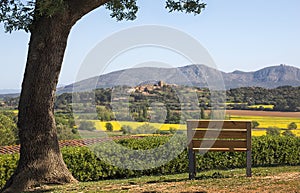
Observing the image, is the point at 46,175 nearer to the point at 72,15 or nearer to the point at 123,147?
the point at 72,15

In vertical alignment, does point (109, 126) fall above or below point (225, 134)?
below

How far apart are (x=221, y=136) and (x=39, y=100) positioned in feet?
12.8

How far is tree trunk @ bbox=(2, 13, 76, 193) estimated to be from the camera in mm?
9766

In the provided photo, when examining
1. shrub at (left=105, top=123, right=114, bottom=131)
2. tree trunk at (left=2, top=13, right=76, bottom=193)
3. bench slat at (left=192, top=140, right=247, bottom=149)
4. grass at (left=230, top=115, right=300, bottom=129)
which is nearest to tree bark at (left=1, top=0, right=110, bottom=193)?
tree trunk at (left=2, top=13, right=76, bottom=193)

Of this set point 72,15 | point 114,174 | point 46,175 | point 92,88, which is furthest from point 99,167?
point 72,15

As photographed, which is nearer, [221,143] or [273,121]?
[221,143]

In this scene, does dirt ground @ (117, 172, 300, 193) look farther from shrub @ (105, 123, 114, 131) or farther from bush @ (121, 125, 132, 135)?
bush @ (121, 125, 132, 135)

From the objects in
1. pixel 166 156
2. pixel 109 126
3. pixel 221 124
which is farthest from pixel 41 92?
pixel 166 156

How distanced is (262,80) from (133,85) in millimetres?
26450

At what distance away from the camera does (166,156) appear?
15867 millimetres

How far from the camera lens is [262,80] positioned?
40656mm

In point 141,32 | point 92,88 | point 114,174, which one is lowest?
point 114,174

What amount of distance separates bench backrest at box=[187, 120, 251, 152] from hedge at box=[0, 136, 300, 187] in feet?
15.6

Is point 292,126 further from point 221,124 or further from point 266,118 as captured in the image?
point 221,124
